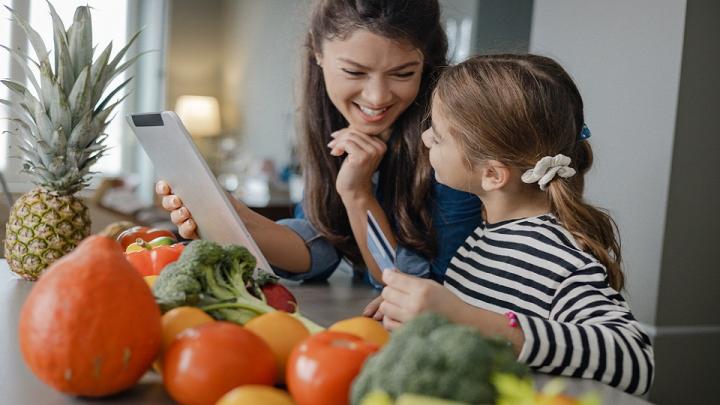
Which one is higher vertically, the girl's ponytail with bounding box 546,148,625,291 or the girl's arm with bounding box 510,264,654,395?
the girl's ponytail with bounding box 546,148,625,291

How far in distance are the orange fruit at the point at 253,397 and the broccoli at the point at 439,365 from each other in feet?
0.25

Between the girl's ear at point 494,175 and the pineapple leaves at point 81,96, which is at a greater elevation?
the pineapple leaves at point 81,96

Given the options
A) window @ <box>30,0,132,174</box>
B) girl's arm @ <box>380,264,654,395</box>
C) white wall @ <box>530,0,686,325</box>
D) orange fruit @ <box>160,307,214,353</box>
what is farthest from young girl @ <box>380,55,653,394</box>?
window @ <box>30,0,132,174</box>

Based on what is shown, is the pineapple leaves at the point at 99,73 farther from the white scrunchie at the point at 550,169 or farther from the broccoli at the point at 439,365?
the broccoli at the point at 439,365

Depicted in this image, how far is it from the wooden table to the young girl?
0.73 feet

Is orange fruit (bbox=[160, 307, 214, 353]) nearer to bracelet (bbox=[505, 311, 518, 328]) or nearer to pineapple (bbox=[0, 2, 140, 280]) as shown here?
bracelet (bbox=[505, 311, 518, 328])

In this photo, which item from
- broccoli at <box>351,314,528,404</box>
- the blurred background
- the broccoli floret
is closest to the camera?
broccoli at <box>351,314,528,404</box>

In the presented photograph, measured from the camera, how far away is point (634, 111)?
2.45m

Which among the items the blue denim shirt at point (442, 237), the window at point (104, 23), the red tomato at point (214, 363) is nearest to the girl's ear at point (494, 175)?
the blue denim shirt at point (442, 237)

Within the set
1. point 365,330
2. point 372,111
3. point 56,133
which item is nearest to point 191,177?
point 56,133

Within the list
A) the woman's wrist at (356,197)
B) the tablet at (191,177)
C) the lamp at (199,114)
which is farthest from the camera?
the lamp at (199,114)

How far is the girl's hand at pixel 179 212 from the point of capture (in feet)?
5.10

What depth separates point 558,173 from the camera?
1.39 meters

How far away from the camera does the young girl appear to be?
1.27 m
